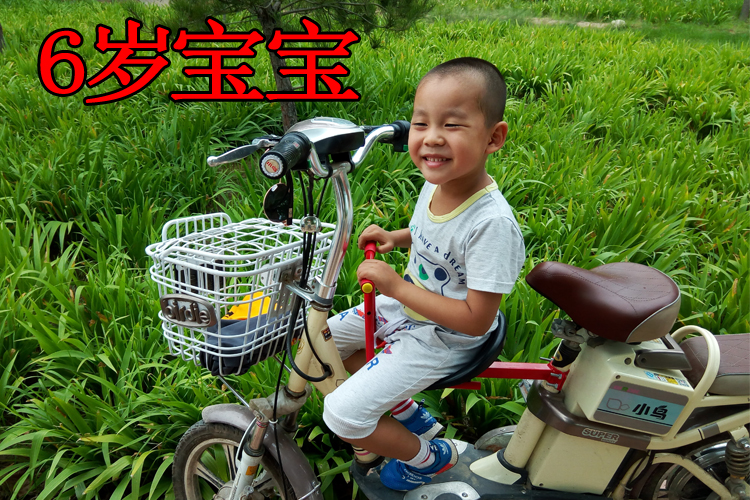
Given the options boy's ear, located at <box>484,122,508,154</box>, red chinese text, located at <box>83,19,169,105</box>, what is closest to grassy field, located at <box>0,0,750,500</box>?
red chinese text, located at <box>83,19,169,105</box>

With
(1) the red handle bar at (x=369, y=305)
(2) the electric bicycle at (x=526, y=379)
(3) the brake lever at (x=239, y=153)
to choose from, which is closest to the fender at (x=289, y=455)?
(2) the electric bicycle at (x=526, y=379)

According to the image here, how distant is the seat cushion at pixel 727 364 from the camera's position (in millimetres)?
1285

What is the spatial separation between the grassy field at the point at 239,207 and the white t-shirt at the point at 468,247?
2.14ft

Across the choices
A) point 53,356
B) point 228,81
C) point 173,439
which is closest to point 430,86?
point 173,439

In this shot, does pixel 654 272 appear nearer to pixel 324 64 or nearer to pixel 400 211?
pixel 400 211

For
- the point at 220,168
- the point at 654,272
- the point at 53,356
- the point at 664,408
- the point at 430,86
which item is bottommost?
the point at 53,356

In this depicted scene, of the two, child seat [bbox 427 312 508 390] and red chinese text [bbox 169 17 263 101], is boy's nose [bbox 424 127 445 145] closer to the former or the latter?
child seat [bbox 427 312 508 390]

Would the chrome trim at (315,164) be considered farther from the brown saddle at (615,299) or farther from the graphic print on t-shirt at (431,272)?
the brown saddle at (615,299)

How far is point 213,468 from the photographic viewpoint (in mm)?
1572

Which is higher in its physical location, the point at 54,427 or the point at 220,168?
the point at 220,168

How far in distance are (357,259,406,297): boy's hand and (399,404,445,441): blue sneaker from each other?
530 millimetres

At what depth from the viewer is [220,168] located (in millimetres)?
3350

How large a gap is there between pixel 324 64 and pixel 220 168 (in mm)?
1457

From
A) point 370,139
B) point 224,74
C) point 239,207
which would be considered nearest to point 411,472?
point 370,139
